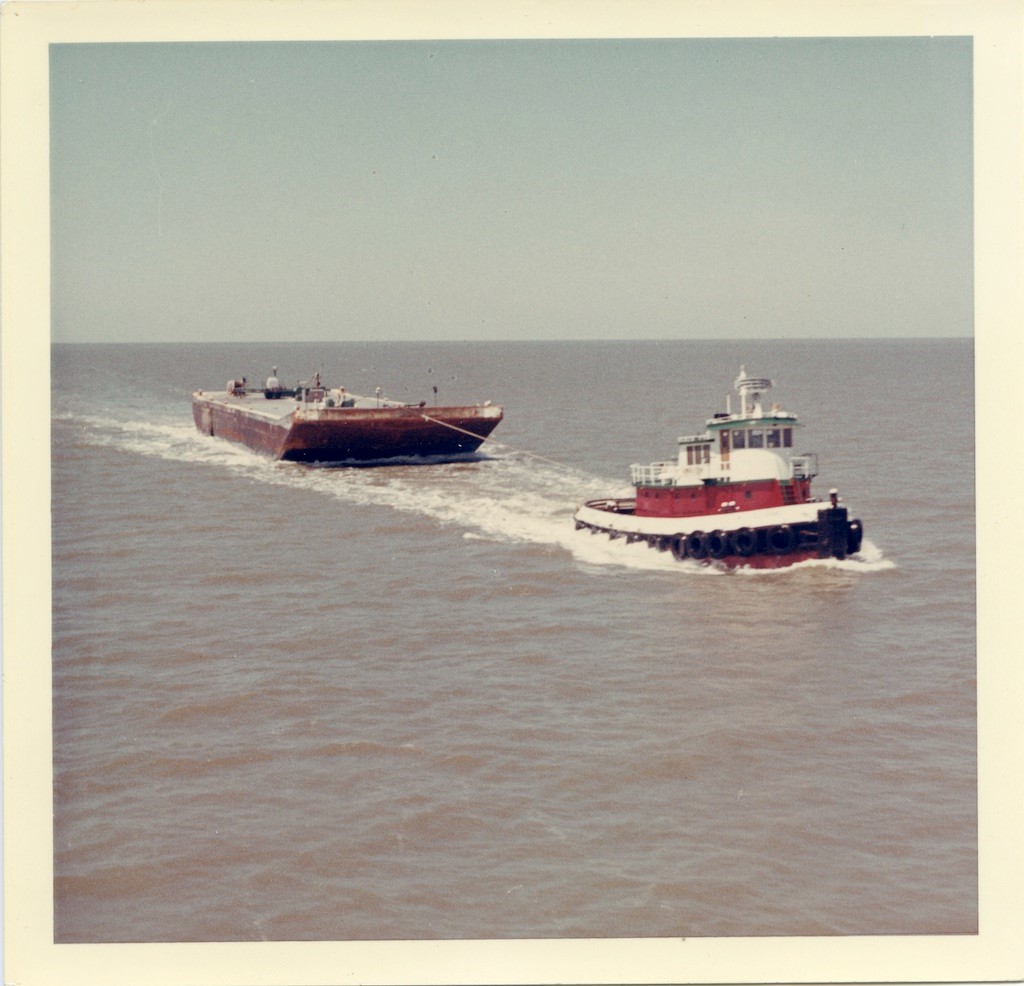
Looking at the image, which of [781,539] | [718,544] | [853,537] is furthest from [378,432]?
[853,537]

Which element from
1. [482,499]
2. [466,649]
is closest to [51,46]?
[466,649]

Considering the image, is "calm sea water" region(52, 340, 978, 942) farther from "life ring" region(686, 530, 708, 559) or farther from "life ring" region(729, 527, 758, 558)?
"life ring" region(729, 527, 758, 558)

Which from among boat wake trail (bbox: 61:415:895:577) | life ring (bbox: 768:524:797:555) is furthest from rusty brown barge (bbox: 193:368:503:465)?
life ring (bbox: 768:524:797:555)

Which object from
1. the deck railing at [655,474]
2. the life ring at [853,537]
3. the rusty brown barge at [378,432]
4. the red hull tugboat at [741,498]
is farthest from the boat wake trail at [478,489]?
the deck railing at [655,474]

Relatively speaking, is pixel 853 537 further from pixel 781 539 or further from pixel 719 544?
pixel 719 544

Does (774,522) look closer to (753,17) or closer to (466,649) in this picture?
(466,649)

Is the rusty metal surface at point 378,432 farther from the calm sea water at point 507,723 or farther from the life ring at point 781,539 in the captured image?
the life ring at point 781,539
